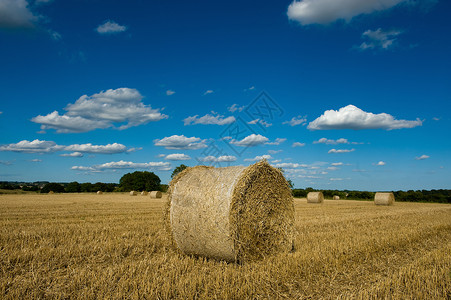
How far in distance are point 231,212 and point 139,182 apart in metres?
69.7

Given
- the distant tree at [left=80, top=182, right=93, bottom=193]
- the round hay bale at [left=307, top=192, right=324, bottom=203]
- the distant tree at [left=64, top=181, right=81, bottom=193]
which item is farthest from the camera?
the distant tree at [left=64, top=181, right=81, bottom=193]

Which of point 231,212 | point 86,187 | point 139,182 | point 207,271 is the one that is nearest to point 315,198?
point 231,212

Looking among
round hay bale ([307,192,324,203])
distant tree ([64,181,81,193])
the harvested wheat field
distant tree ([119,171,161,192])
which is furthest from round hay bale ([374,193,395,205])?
distant tree ([64,181,81,193])

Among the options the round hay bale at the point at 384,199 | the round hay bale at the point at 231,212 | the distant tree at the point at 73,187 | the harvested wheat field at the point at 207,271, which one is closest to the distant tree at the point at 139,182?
the distant tree at the point at 73,187

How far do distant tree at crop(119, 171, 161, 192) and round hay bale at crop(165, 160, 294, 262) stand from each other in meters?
66.4

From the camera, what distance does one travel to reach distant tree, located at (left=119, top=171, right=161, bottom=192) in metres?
72.0

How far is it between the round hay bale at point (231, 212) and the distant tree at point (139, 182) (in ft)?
218

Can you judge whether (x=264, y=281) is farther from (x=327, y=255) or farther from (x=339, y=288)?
(x=327, y=255)

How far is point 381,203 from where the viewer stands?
950 inches

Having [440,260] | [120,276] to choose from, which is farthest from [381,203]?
[120,276]

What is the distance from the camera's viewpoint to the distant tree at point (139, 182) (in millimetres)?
72000

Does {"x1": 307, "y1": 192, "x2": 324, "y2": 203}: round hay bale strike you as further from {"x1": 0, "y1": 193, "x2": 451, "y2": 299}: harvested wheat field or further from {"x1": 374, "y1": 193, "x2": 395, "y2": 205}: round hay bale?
{"x1": 0, "y1": 193, "x2": 451, "y2": 299}: harvested wheat field

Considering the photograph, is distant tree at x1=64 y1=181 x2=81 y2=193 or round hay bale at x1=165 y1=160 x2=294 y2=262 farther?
distant tree at x1=64 y1=181 x2=81 y2=193

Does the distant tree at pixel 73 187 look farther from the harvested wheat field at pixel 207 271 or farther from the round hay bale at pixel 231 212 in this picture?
the round hay bale at pixel 231 212
